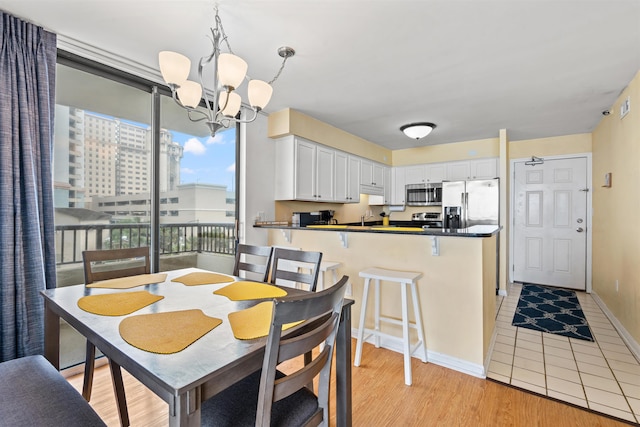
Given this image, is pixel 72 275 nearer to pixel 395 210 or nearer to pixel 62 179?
pixel 62 179

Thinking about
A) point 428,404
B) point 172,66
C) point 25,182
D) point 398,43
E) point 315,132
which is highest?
point 398,43

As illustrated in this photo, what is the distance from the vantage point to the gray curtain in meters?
1.81

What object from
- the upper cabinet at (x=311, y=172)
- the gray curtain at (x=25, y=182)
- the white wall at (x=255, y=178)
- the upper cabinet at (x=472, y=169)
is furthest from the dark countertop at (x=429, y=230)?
the upper cabinet at (x=472, y=169)

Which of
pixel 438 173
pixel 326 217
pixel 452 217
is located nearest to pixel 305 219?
pixel 326 217

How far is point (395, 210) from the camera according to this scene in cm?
596

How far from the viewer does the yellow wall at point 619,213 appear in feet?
8.64

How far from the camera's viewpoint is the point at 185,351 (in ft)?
3.15

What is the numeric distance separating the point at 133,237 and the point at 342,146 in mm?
2899

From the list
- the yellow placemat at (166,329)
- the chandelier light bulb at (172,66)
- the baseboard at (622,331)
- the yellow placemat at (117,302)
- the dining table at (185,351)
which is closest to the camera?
the dining table at (185,351)

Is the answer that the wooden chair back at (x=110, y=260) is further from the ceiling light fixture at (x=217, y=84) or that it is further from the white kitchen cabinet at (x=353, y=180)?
the white kitchen cabinet at (x=353, y=180)

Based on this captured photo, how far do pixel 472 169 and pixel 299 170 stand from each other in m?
3.14

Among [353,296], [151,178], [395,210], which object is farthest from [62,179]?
[395,210]

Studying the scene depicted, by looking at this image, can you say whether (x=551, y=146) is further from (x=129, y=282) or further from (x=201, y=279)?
(x=129, y=282)

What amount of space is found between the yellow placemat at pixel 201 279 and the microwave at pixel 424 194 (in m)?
4.31
